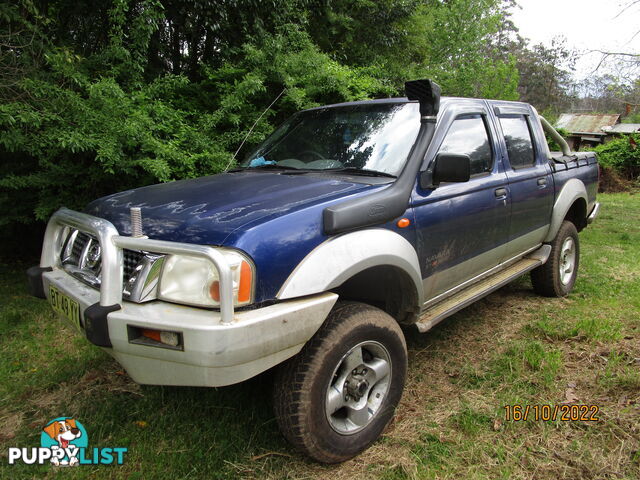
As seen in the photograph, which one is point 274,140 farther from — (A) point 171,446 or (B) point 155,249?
(A) point 171,446

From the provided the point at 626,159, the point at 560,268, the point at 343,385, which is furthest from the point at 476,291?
the point at 626,159

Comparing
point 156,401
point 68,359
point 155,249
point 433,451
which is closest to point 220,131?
point 68,359

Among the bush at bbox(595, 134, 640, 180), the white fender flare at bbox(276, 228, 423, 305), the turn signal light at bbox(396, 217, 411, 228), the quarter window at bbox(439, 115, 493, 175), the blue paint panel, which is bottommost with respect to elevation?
the bush at bbox(595, 134, 640, 180)

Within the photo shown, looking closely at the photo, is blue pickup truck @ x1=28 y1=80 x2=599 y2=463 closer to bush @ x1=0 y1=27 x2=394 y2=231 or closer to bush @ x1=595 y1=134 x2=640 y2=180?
bush @ x1=0 y1=27 x2=394 y2=231

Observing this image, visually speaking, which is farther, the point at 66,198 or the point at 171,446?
the point at 66,198

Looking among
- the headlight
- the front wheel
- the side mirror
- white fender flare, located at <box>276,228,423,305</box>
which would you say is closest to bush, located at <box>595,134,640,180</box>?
the side mirror

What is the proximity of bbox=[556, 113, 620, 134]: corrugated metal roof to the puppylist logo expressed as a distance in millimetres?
36650

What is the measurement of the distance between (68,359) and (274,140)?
2.28 metres

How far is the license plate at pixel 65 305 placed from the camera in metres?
2.14

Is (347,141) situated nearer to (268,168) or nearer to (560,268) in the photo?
(268,168)

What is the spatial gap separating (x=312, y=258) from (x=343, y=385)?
2.25ft

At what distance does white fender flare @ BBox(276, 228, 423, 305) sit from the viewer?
2027 mm

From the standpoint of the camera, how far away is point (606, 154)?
58.9ft

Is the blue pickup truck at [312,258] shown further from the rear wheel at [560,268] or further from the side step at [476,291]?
the rear wheel at [560,268]
